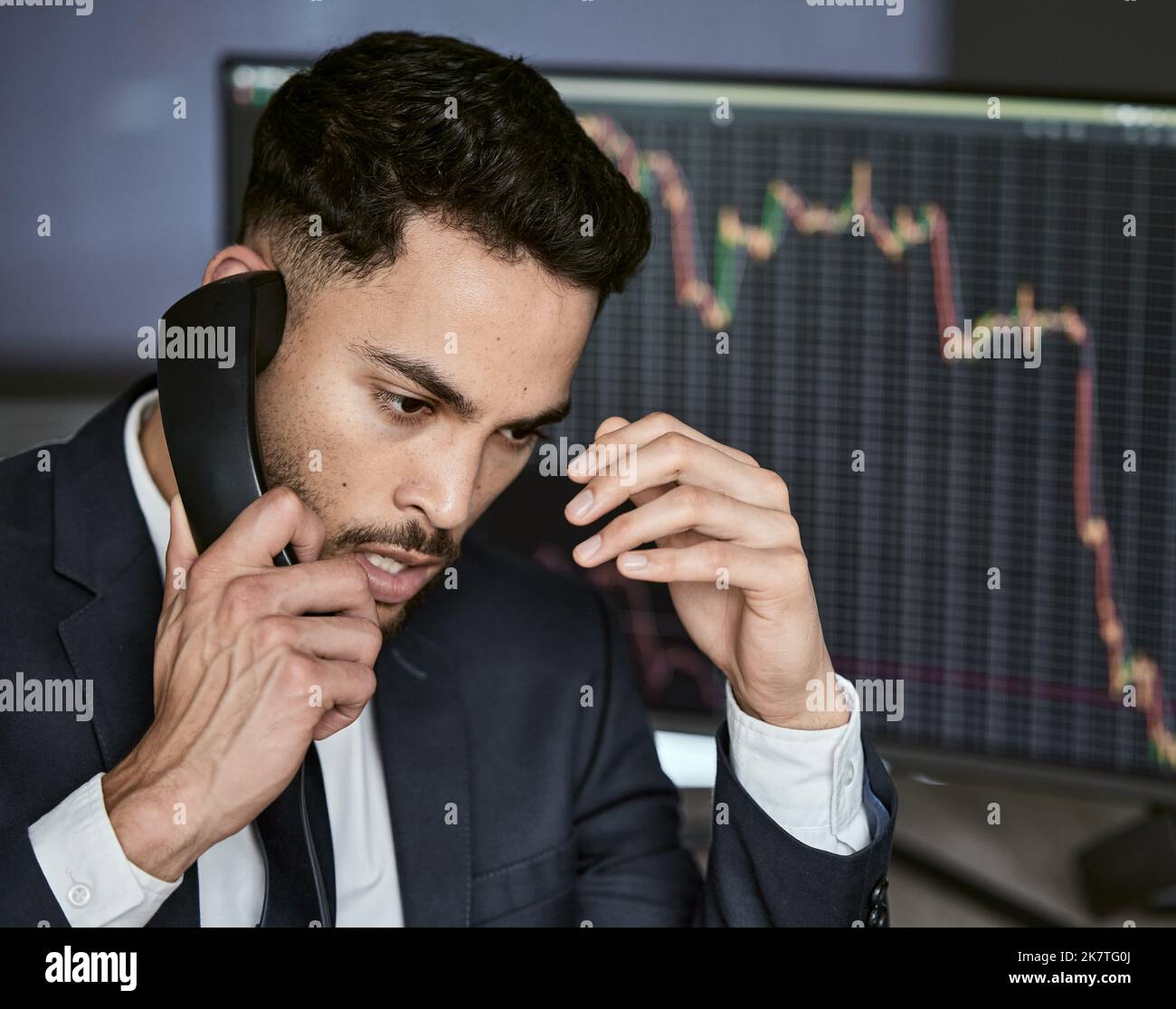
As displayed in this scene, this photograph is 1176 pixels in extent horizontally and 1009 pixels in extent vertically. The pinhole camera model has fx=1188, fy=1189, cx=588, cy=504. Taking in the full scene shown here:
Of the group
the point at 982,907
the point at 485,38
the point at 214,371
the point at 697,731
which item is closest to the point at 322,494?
the point at 214,371

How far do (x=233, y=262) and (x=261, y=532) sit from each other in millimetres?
308

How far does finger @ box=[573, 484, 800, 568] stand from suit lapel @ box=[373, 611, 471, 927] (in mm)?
342

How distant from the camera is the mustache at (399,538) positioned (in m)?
0.98

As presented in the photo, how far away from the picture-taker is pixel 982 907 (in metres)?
1.22

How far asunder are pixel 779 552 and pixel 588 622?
0.39 meters

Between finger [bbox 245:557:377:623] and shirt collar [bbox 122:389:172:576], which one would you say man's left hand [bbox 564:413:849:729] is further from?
shirt collar [bbox 122:389:172:576]

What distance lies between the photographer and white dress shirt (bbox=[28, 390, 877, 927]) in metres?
0.77

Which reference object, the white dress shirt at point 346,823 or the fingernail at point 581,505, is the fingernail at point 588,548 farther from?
the white dress shirt at point 346,823

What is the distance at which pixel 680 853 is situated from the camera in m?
1.21

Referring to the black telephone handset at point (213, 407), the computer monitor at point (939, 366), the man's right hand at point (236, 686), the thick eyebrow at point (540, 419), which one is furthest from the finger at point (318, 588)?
the computer monitor at point (939, 366)

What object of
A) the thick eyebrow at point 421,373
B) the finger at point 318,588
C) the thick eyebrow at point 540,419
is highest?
the thick eyebrow at point 421,373

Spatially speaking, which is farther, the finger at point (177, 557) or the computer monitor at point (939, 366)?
the computer monitor at point (939, 366)

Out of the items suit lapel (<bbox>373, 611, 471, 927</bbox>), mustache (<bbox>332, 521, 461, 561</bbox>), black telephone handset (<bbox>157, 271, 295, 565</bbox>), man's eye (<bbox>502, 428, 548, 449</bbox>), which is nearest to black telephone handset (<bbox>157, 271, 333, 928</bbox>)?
black telephone handset (<bbox>157, 271, 295, 565</bbox>)

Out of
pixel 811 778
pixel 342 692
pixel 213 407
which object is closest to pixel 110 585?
pixel 213 407
